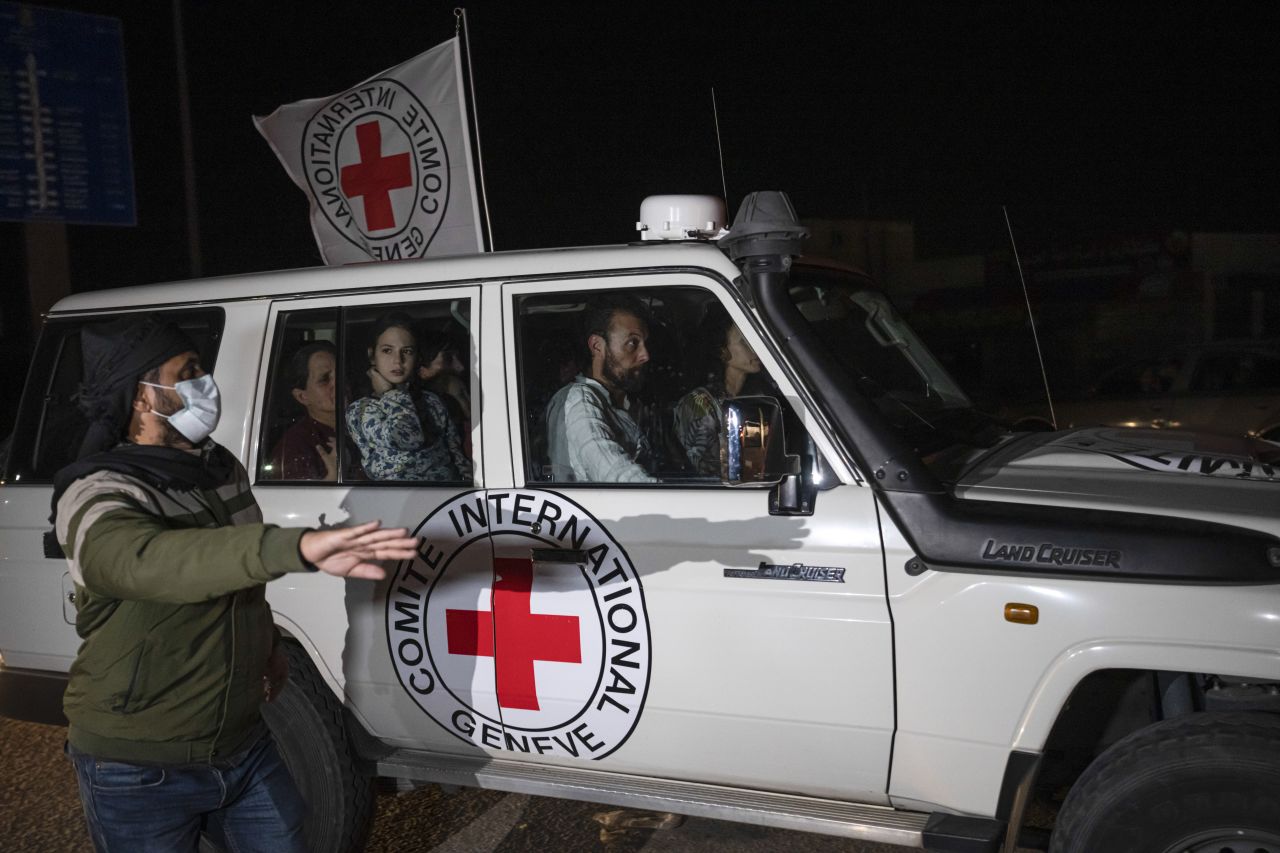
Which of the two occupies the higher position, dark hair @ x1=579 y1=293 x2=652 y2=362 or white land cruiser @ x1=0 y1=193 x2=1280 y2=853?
dark hair @ x1=579 y1=293 x2=652 y2=362

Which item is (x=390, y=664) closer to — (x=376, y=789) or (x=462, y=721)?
(x=462, y=721)

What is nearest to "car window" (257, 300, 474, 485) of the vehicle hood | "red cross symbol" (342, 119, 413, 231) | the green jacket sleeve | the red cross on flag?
the green jacket sleeve

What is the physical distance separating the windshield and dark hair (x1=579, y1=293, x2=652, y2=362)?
494mm

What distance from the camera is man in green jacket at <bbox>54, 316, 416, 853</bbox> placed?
6.81 feet

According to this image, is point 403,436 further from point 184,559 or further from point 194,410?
point 184,559

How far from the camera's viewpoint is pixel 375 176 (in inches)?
234

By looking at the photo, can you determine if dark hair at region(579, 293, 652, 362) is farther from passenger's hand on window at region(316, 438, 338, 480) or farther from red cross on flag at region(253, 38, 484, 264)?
red cross on flag at region(253, 38, 484, 264)

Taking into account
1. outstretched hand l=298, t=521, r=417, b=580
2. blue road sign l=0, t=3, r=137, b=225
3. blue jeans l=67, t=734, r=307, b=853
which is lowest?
blue jeans l=67, t=734, r=307, b=853

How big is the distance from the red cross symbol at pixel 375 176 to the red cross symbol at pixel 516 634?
3.24 m

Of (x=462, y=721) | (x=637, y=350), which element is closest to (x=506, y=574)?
(x=462, y=721)

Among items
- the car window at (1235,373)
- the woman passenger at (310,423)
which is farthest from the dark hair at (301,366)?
the car window at (1235,373)

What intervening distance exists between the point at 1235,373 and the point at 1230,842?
8.66 m

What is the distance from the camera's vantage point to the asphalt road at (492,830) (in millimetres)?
3885

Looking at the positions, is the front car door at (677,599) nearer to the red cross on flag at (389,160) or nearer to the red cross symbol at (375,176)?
the red cross on flag at (389,160)
